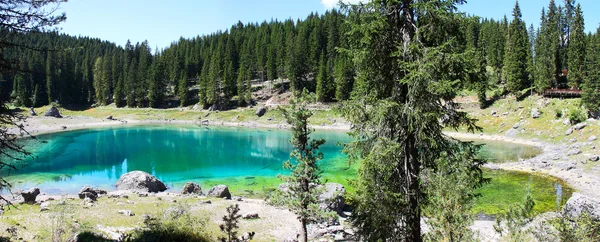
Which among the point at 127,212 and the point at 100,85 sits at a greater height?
the point at 100,85

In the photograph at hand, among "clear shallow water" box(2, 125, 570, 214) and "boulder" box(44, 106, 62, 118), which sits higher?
"boulder" box(44, 106, 62, 118)

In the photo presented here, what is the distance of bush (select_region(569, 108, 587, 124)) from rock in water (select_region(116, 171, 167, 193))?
53.9m

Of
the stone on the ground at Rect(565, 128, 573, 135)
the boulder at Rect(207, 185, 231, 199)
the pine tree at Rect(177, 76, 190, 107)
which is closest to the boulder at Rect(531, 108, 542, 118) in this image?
the stone on the ground at Rect(565, 128, 573, 135)

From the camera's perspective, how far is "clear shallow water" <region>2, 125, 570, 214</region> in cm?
3288

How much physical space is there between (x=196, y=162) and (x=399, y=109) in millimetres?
42111

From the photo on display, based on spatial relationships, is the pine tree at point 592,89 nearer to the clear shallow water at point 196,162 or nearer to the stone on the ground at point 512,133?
the stone on the ground at point 512,133

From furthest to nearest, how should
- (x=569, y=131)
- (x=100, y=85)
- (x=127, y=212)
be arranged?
(x=100, y=85)
(x=569, y=131)
(x=127, y=212)

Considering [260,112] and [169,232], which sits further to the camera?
[260,112]

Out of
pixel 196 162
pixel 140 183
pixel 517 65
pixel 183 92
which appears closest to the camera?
pixel 140 183

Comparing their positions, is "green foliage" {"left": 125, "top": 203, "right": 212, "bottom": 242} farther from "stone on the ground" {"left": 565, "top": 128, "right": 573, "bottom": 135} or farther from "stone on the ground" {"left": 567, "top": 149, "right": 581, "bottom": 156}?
"stone on the ground" {"left": 565, "top": 128, "right": 573, "bottom": 135}

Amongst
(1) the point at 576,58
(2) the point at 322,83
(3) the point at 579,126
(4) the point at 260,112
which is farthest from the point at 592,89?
(4) the point at 260,112

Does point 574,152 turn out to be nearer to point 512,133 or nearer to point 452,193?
point 512,133

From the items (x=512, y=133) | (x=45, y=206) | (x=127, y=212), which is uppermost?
(x=512, y=133)

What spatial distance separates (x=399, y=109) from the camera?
9.72 metres
